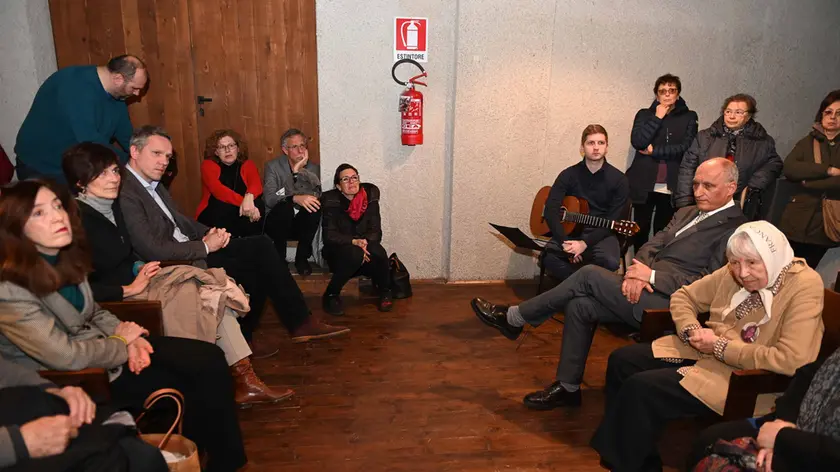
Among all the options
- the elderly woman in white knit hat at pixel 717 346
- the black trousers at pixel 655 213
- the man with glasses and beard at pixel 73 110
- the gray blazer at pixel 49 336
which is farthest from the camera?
the black trousers at pixel 655 213

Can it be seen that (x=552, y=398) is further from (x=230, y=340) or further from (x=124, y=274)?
(x=124, y=274)

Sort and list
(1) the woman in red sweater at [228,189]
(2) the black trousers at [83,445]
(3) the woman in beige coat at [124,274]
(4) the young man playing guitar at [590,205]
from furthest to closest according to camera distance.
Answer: (1) the woman in red sweater at [228,189] < (4) the young man playing guitar at [590,205] < (3) the woman in beige coat at [124,274] < (2) the black trousers at [83,445]

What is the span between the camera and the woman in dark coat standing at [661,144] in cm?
443

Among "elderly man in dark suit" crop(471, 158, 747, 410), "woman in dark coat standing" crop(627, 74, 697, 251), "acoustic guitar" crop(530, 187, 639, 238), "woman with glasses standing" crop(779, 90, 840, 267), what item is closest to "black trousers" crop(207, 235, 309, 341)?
"elderly man in dark suit" crop(471, 158, 747, 410)

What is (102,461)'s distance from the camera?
5.75 feet

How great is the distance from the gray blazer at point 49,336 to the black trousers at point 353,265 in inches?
79.1

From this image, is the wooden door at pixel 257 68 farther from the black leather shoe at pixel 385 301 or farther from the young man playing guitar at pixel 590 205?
the young man playing guitar at pixel 590 205

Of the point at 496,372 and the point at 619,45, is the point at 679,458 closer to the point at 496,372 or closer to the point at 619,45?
the point at 496,372

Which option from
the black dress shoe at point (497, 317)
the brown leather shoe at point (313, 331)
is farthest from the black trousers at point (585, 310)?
the brown leather shoe at point (313, 331)

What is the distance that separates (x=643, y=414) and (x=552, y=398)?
0.72 metres

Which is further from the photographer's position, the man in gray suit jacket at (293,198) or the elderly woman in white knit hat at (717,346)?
the man in gray suit jacket at (293,198)

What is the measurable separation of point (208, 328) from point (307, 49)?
266cm

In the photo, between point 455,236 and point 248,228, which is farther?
point 455,236

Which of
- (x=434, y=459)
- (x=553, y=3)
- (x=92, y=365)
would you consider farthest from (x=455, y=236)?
(x=92, y=365)
